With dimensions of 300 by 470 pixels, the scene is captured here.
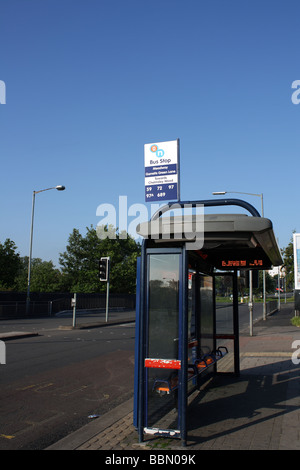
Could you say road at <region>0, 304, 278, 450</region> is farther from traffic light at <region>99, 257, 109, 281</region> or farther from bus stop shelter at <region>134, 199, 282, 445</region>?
traffic light at <region>99, 257, 109, 281</region>

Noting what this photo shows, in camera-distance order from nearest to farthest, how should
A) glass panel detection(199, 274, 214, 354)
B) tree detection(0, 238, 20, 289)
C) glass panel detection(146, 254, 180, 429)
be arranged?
1. glass panel detection(146, 254, 180, 429)
2. glass panel detection(199, 274, 214, 354)
3. tree detection(0, 238, 20, 289)

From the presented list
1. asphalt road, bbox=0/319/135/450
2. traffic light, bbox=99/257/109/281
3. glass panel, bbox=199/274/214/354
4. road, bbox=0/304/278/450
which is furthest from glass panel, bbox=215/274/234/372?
traffic light, bbox=99/257/109/281

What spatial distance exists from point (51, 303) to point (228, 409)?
32.4 metres

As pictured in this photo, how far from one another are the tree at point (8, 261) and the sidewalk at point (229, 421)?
113 ft

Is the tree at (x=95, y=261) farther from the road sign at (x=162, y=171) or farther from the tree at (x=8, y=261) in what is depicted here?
the road sign at (x=162, y=171)

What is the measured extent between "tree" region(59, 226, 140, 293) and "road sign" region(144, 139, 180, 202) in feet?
160

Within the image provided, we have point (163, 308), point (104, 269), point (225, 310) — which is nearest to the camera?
point (163, 308)

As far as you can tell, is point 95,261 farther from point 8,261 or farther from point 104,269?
point 104,269

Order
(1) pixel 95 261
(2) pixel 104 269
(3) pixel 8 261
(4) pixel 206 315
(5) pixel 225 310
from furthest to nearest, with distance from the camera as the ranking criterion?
(1) pixel 95 261, (3) pixel 8 261, (2) pixel 104 269, (5) pixel 225 310, (4) pixel 206 315

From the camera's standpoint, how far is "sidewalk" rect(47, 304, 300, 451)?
500cm

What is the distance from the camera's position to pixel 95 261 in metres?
61.9

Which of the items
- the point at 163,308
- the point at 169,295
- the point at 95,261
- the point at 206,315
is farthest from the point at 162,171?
the point at 95,261

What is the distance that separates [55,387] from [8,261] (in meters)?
34.2

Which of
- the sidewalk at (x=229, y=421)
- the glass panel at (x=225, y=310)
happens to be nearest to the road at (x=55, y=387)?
the glass panel at (x=225, y=310)
